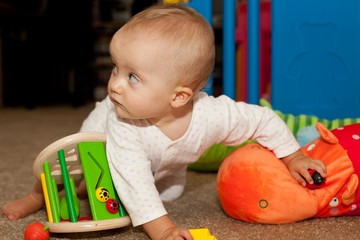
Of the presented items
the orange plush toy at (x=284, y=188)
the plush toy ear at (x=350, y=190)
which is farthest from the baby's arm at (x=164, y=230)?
the plush toy ear at (x=350, y=190)

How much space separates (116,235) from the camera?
0.79 m

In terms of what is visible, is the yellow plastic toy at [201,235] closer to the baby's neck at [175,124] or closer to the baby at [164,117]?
the baby at [164,117]

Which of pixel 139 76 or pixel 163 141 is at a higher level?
pixel 139 76

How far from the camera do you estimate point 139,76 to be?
2.50 feet

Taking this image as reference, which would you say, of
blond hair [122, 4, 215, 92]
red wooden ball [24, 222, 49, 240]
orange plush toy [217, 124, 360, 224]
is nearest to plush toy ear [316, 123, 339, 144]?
orange plush toy [217, 124, 360, 224]

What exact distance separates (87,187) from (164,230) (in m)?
0.14

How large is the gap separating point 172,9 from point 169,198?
373 millimetres

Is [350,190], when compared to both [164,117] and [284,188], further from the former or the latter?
[164,117]

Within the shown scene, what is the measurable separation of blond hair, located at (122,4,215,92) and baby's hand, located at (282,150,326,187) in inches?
8.2

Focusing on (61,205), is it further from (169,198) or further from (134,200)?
(169,198)

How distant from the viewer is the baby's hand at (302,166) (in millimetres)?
810

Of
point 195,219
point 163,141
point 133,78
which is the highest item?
point 133,78

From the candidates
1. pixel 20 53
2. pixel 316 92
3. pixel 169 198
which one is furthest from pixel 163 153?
pixel 20 53

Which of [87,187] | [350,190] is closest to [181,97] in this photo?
[87,187]
